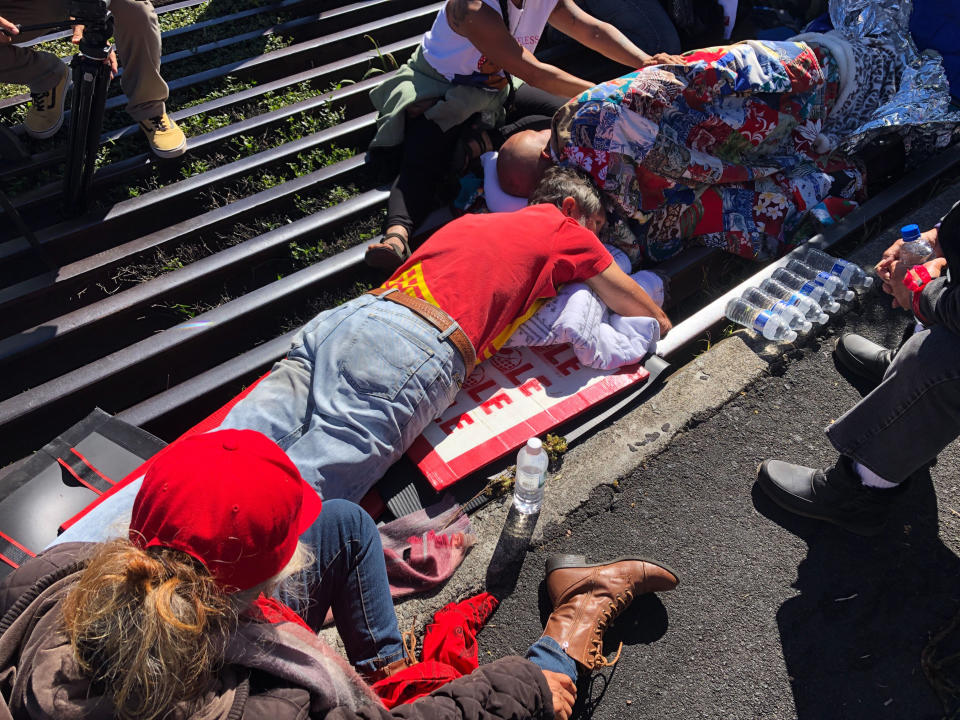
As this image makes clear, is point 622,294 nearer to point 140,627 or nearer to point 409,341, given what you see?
point 409,341

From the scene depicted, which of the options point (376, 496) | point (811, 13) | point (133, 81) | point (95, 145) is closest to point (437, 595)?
point (376, 496)

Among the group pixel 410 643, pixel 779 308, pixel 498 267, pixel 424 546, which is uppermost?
pixel 498 267

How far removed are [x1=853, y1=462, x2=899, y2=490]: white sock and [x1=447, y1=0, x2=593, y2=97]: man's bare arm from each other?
230cm

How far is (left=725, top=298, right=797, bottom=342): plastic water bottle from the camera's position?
3.14 meters

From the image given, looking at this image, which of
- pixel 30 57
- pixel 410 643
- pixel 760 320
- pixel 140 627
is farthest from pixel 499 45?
pixel 140 627

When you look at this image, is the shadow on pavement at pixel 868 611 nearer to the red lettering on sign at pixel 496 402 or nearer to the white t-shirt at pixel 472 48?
the red lettering on sign at pixel 496 402

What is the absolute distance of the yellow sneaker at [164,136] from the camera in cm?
368

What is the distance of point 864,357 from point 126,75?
4061 mm

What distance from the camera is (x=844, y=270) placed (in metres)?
3.36

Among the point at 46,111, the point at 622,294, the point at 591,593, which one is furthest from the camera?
the point at 46,111

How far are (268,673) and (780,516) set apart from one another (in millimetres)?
2015

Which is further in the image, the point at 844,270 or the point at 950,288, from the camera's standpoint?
the point at 844,270

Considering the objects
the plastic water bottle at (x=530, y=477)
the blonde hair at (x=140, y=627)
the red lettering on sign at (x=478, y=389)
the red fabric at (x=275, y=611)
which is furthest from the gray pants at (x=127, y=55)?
the blonde hair at (x=140, y=627)

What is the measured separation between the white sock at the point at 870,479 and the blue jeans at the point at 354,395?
1.53m
